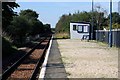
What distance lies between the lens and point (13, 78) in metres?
16.2

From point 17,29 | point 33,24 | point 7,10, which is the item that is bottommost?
point 17,29

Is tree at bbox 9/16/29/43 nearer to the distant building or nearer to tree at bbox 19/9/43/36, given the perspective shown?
the distant building

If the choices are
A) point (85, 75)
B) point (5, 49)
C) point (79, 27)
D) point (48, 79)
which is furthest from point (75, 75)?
point (79, 27)

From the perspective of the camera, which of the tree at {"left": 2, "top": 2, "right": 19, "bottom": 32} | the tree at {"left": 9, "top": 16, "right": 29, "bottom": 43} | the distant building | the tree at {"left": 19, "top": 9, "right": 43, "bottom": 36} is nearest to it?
the tree at {"left": 2, "top": 2, "right": 19, "bottom": 32}

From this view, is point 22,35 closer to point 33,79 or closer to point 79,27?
point 79,27

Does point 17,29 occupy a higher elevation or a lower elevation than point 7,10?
lower

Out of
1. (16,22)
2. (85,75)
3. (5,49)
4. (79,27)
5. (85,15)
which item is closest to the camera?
(85,75)

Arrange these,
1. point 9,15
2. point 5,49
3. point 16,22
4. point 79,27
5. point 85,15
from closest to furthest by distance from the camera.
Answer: point 5,49
point 9,15
point 16,22
point 79,27
point 85,15

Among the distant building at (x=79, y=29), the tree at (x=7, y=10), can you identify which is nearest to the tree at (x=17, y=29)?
the tree at (x=7, y=10)

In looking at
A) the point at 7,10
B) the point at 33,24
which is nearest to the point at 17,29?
the point at 7,10

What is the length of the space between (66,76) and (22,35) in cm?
4431

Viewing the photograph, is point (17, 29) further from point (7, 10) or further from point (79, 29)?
point (79, 29)

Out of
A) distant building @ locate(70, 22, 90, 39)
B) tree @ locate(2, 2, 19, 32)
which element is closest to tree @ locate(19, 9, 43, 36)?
distant building @ locate(70, 22, 90, 39)

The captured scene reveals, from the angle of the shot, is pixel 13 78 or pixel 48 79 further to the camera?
pixel 13 78
